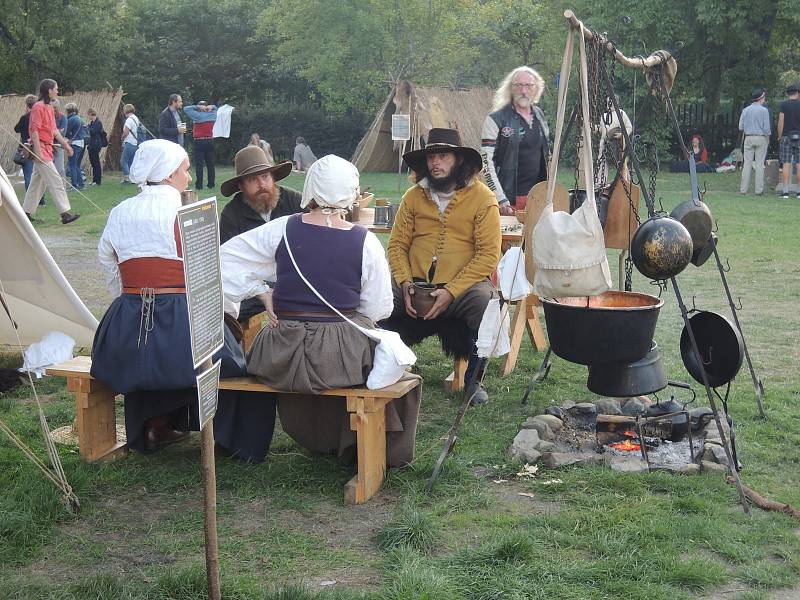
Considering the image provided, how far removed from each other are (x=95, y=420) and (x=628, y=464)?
2.46 m

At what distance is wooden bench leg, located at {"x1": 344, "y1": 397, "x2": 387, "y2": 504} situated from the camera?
162 inches

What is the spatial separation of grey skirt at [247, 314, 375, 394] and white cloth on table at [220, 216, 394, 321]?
0.63 ft

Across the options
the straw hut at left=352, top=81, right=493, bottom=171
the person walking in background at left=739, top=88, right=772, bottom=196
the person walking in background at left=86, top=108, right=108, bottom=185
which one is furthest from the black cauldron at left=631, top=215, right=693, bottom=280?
the person walking in background at left=86, top=108, right=108, bottom=185

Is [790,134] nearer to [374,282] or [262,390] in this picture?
[374,282]

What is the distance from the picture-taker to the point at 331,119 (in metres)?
29.0

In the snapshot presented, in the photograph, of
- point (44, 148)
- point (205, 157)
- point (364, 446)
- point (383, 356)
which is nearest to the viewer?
point (364, 446)

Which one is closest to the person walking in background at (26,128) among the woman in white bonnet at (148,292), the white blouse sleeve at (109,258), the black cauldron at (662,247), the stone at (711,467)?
the white blouse sleeve at (109,258)

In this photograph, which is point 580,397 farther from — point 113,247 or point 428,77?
point 428,77

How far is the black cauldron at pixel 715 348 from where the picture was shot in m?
4.60

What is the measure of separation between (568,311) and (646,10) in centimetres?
1885

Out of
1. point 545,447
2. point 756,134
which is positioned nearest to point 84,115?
point 756,134

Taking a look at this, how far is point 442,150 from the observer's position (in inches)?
213

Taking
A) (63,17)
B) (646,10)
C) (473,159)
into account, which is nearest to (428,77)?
(646,10)

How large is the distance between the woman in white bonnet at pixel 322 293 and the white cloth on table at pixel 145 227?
287 millimetres
